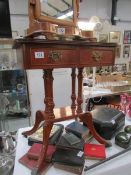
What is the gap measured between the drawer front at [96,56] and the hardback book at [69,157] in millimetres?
500

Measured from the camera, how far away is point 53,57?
0.78m

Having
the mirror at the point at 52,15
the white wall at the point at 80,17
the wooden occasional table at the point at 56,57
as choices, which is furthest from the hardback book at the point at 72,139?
the white wall at the point at 80,17

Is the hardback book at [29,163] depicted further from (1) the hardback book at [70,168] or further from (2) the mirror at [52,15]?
(2) the mirror at [52,15]

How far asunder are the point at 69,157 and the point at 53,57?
0.54 m

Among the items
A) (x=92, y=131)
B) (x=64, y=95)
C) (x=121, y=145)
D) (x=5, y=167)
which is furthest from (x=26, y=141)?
(x=64, y=95)

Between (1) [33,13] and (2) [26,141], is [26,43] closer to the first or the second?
(1) [33,13]

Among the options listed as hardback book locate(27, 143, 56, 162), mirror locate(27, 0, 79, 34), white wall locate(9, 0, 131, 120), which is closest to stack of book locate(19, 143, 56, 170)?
hardback book locate(27, 143, 56, 162)

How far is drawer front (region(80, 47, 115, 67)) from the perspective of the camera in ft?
2.81

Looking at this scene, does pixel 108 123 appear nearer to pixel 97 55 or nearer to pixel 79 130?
pixel 79 130

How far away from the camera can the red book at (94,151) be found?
965 millimetres

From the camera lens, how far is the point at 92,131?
→ 3.52 ft

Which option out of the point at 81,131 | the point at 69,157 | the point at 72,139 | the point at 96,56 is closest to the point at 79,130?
the point at 81,131

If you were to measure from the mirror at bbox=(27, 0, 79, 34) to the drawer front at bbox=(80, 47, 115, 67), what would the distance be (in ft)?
0.46

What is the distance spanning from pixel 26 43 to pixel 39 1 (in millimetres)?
260
